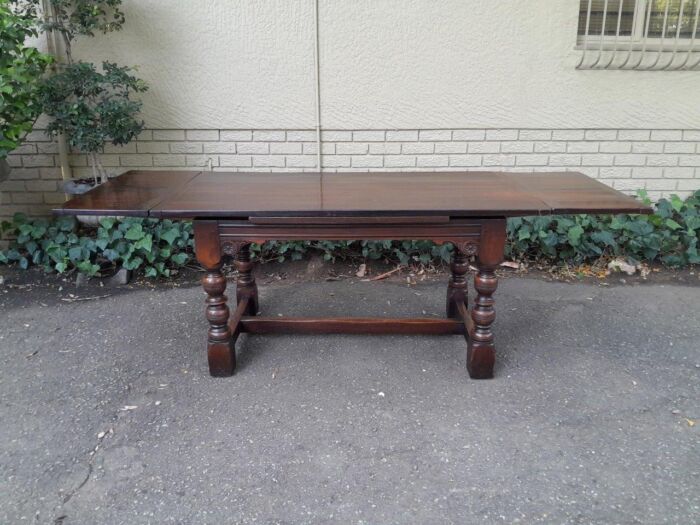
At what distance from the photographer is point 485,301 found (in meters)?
2.83

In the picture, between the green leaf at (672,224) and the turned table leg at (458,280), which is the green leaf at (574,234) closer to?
the green leaf at (672,224)

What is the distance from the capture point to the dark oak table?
8.48ft

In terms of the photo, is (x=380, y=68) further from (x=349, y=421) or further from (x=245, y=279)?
(x=349, y=421)

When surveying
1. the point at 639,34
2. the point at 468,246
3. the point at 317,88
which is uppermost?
the point at 639,34

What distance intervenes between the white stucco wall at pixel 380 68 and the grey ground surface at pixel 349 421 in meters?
1.49

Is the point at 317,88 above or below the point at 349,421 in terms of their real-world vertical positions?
above

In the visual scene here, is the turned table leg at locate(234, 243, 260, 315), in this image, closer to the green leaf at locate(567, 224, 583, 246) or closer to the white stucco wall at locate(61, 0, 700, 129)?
the white stucco wall at locate(61, 0, 700, 129)

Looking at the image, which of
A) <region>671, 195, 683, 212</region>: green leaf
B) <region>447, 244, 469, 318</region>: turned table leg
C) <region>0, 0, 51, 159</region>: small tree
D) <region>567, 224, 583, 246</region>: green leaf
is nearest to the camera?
<region>447, 244, 469, 318</region>: turned table leg

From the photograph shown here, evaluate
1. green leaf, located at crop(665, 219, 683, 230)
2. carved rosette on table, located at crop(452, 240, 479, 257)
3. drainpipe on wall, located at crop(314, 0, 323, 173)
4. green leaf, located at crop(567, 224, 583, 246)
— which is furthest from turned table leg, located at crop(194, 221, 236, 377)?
green leaf, located at crop(665, 219, 683, 230)

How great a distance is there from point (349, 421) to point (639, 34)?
370 centimetres

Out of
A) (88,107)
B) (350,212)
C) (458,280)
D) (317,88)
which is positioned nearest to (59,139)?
(88,107)

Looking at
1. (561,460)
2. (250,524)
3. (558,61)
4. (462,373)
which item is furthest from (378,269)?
(250,524)

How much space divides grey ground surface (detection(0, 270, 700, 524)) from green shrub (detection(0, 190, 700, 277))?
49 cm

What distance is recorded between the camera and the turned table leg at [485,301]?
8.86ft
